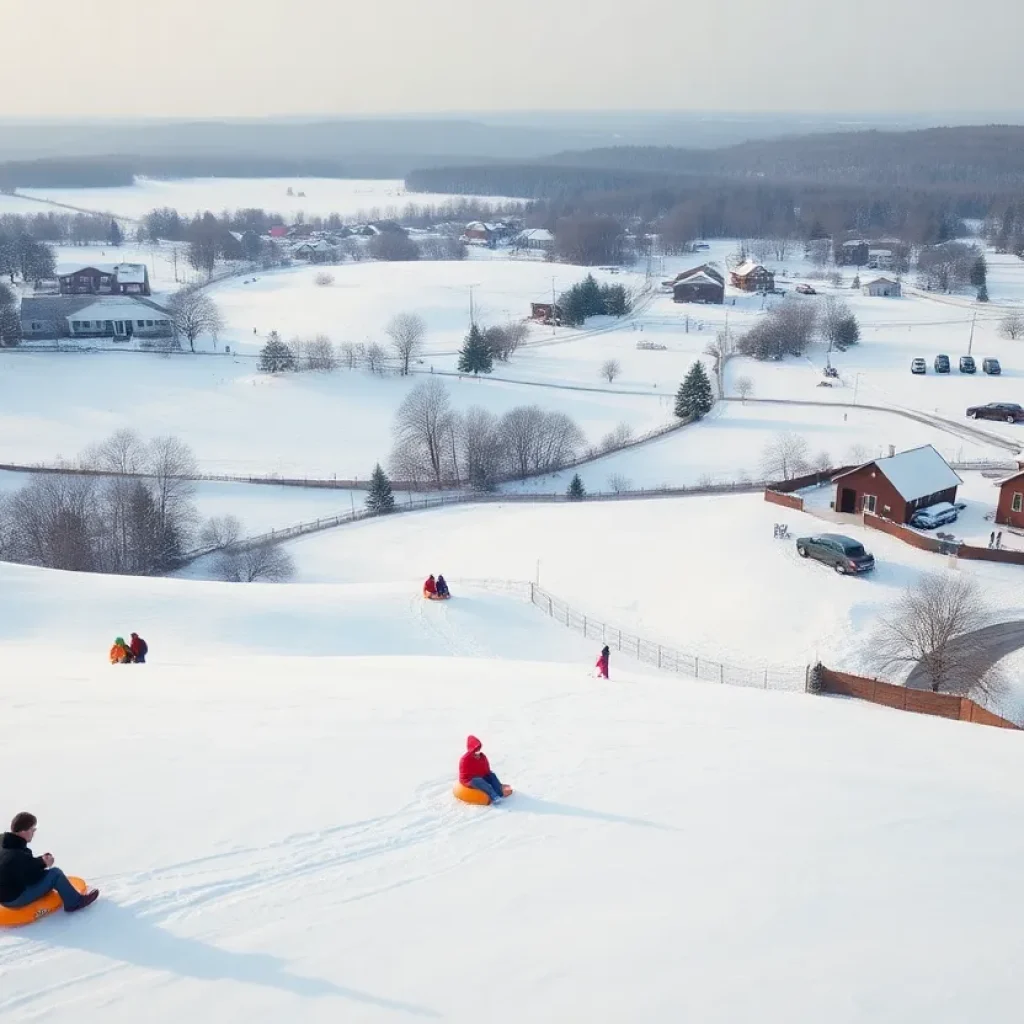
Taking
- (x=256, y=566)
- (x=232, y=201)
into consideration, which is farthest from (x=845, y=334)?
(x=232, y=201)

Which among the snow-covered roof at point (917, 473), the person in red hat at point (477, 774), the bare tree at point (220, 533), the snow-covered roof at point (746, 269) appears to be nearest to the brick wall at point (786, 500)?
the snow-covered roof at point (917, 473)

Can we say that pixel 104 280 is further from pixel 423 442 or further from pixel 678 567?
pixel 678 567

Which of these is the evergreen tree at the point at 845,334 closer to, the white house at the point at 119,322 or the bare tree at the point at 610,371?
the bare tree at the point at 610,371

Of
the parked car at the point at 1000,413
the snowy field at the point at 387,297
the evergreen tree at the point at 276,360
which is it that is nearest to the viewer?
the parked car at the point at 1000,413

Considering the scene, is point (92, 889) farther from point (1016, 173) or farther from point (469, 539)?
point (1016, 173)

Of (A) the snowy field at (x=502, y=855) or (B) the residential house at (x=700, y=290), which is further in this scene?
(B) the residential house at (x=700, y=290)

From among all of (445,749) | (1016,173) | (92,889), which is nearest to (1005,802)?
A: (445,749)

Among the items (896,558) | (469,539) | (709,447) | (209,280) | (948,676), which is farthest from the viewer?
(209,280)
